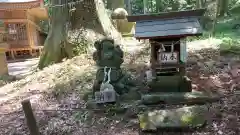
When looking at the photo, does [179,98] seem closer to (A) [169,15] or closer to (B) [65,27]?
(A) [169,15]

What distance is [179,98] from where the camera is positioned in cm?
506

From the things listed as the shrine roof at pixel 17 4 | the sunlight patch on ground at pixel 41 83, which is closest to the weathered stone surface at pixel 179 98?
the sunlight patch on ground at pixel 41 83

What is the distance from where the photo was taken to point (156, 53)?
17.5 feet

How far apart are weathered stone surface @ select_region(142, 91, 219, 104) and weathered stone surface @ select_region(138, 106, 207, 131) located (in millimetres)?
256

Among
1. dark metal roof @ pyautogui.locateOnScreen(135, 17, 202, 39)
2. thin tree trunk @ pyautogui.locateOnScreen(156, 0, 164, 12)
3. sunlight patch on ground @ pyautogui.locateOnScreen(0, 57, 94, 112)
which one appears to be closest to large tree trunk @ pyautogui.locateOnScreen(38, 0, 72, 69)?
sunlight patch on ground @ pyautogui.locateOnScreen(0, 57, 94, 112)

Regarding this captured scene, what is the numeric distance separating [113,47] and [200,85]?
6.49 ft

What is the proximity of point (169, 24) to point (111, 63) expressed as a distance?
136 centimetres

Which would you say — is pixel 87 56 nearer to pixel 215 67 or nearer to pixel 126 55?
pixel 126 55

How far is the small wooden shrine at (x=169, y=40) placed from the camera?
16.4ft

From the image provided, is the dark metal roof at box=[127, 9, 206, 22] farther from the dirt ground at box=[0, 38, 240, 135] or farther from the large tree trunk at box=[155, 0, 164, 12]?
the large tree trunk at box=[155, 0, 164, 12]

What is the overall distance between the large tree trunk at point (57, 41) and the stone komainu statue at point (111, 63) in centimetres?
324

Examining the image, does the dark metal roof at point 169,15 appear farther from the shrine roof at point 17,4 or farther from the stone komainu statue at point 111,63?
the shrine roof at point 17,4

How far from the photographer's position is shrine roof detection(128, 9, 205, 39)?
4.93 meters

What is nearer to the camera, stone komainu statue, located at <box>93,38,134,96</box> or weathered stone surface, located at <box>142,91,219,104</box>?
weathered stone surface, located at <box>142,91,219,104</box>
